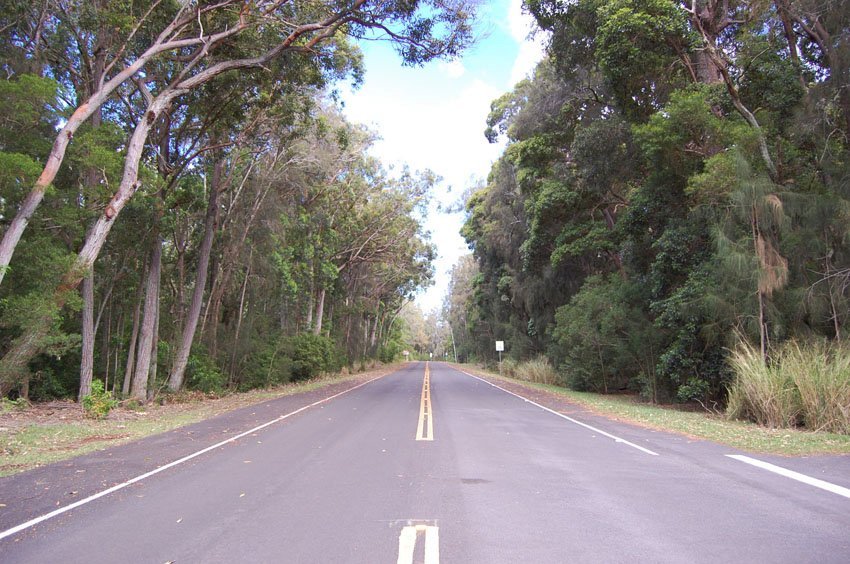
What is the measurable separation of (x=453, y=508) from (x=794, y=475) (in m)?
4.97

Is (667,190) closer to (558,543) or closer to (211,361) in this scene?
(558,543)

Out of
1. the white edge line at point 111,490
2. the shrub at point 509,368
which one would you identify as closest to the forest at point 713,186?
the white edge line at point 111,490

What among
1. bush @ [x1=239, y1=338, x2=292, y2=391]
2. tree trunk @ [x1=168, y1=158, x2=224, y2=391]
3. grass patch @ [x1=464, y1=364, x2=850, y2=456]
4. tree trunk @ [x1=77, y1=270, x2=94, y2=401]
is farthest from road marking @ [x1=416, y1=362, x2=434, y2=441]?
bush @ [x1=239, y1=338, x2=292, y2=391]

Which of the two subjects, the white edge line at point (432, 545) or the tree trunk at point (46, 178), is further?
the tree trunk at point (46, 178)

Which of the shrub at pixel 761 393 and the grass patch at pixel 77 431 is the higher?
the shrub at pixel 761 393

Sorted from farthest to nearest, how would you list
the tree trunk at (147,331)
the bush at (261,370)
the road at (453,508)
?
the bush at (261,370) → the tree trunk at (147,331) → the road at (453,508)

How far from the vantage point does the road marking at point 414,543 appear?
4377 mm

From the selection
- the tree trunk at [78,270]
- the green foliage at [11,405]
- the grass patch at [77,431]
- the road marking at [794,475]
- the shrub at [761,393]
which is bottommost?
the grass patch at [77,431]

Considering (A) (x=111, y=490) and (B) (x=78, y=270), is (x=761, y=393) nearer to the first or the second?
(A) (x=111, y=490)

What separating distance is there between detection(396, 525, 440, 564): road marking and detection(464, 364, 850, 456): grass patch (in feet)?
23.9

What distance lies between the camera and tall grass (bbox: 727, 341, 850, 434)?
1148 cm

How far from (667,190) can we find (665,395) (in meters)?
7.53

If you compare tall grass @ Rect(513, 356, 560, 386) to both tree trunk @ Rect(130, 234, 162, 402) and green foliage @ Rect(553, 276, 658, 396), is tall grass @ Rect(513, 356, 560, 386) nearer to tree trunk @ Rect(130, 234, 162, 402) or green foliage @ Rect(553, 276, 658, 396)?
green foliage @ Rect(553, 276, 658, 396)

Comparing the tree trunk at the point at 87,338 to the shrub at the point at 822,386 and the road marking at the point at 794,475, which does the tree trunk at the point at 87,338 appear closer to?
the road marking at the point at 794,475
